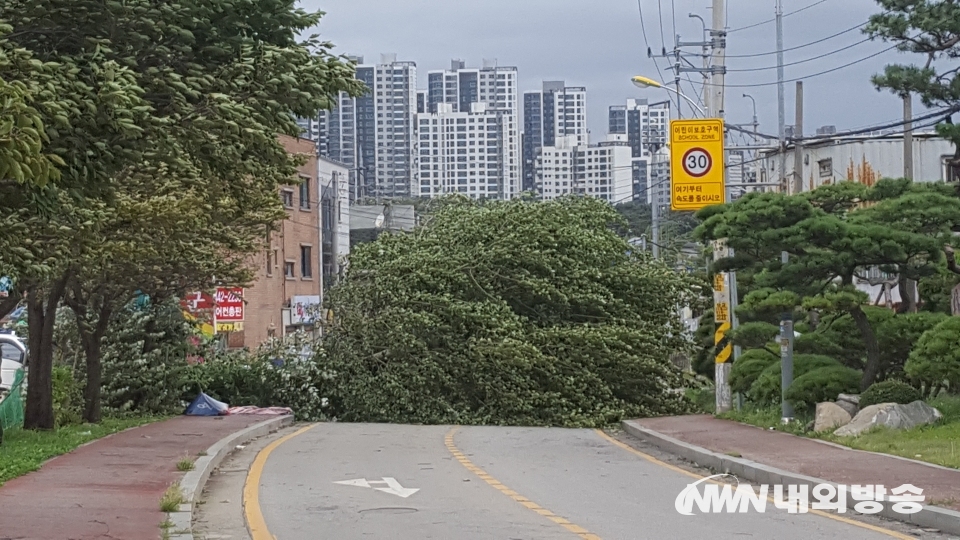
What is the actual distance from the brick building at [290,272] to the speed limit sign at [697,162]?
2669 centimetres

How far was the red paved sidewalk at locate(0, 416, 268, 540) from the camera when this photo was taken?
10.6 metres

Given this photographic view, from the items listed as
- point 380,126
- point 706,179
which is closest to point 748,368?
point 706,179

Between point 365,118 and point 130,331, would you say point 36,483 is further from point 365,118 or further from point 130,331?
point 365,118

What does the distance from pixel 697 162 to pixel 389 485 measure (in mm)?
13567

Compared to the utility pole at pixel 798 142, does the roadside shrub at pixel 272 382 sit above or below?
below

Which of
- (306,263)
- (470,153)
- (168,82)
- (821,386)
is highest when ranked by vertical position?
(470,153)

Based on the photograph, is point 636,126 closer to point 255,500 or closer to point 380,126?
point 380,126

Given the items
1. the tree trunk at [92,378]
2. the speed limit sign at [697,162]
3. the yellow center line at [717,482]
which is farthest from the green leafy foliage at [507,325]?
the tree trunk at [92,378]

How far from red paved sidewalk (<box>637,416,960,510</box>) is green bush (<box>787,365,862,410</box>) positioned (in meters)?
0.97

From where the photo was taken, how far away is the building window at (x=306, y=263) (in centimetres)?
5984

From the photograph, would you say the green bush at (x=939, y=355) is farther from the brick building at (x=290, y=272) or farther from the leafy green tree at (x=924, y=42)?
the brick building at (x=290, y=272)

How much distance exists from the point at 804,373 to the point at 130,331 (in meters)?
15.7

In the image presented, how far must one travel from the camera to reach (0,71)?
986cm

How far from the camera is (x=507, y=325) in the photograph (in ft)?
96.7
